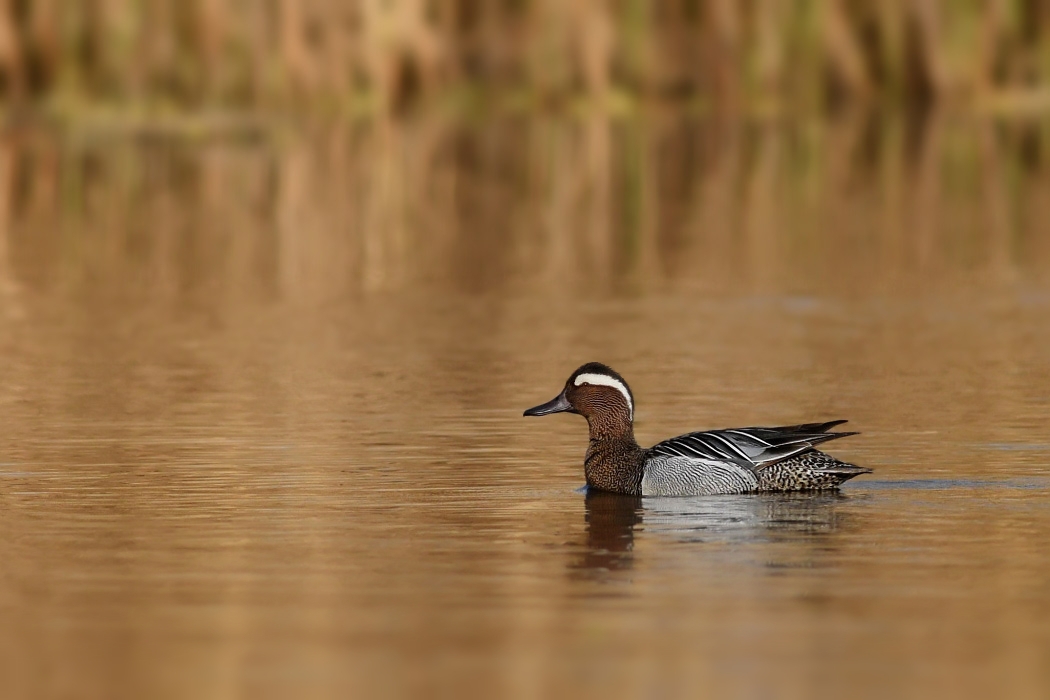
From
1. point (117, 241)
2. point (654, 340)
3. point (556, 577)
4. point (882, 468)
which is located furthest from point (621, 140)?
point (556, 577)

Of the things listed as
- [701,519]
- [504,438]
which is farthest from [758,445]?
[504,438]

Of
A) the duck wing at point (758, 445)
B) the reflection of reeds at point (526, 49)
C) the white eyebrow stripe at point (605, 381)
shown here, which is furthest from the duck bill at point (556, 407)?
the reflection of reeds at point (526, 49)

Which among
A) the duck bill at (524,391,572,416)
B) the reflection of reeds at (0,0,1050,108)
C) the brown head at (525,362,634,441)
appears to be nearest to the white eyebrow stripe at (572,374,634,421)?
the brown head at (525,362,634,441)

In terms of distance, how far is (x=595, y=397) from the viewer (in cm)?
1293

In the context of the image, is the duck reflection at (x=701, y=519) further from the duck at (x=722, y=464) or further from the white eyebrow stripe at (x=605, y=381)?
the white eyebrow stripe at (x=605, y=381)

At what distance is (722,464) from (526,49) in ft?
118

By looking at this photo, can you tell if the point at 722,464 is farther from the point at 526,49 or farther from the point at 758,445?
the point at 526,49

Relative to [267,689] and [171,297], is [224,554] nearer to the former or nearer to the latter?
[267,689]

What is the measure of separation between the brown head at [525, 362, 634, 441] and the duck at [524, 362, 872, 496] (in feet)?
0.42

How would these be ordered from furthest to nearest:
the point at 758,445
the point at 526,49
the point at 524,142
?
the point at 526,49
the point at 524,142
the point at 758,445

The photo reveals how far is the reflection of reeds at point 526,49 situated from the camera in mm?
41281

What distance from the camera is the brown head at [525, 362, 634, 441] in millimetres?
12781

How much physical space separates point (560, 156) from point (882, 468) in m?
27.0

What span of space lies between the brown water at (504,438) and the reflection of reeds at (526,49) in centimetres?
859
